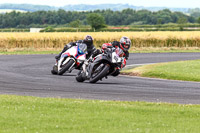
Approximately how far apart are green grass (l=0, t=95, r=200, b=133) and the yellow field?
32.3 metres

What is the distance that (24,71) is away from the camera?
2328 cm

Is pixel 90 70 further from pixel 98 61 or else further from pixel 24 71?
pixel 24 71

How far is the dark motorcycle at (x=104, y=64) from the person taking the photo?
17.9 metres

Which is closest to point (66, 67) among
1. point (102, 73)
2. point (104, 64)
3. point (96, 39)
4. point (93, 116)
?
point (104, 64)

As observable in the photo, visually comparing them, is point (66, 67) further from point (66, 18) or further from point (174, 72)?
point (66, 18)

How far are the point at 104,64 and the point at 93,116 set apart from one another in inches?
275

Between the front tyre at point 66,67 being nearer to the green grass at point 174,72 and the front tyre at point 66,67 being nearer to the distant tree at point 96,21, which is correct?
the green grass at point 174,72

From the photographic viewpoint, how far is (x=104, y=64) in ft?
59.2

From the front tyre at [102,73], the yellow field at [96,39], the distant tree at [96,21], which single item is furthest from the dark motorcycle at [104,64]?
the distant tree at [96,21]

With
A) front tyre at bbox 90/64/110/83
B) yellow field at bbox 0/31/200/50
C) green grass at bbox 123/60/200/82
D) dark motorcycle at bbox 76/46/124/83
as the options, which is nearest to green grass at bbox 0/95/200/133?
front tyre at bbox 90/64/110/83

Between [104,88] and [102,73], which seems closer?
[104,88]

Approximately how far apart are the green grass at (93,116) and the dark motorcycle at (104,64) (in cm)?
427

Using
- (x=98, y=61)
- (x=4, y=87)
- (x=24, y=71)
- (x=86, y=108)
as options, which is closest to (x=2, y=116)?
(x=86, y=108)

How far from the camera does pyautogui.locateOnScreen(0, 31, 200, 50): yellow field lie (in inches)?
1801
